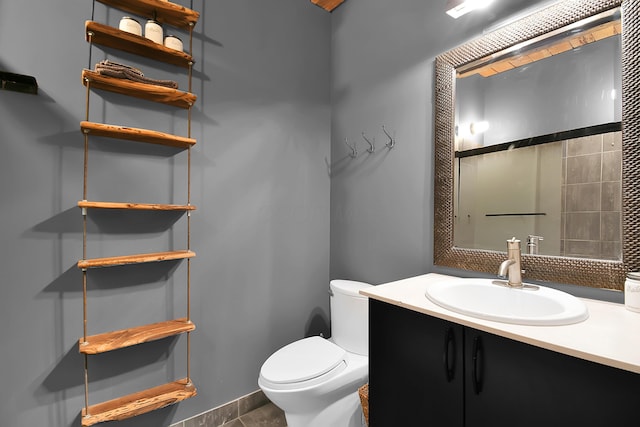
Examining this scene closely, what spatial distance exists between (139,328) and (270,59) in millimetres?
1793

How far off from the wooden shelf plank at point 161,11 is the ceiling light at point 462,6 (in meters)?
1.30

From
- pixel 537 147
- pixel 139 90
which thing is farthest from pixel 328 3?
pixel 537 147

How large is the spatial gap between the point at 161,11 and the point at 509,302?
2.09 m

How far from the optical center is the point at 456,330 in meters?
Result: 0.94

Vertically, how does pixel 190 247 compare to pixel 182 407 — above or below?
above

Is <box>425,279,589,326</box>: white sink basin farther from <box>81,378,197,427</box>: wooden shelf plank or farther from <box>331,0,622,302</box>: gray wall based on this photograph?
<box>81,378,197,427</box>: wooden shelf plank

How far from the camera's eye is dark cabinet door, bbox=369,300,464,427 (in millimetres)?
941

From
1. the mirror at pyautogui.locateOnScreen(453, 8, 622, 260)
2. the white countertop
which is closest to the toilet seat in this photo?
the white countertop

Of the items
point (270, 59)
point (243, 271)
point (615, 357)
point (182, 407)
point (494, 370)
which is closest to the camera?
point (615, 357)

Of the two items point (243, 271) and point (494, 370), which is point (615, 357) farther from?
point (243, 271)

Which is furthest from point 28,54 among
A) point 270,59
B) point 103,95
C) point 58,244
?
point 270,59

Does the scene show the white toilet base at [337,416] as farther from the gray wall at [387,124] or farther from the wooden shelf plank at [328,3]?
the wooden shelf plank at [328,3]

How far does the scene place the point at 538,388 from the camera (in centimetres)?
77

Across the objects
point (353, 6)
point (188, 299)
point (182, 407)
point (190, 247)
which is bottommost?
point (182, 407)
